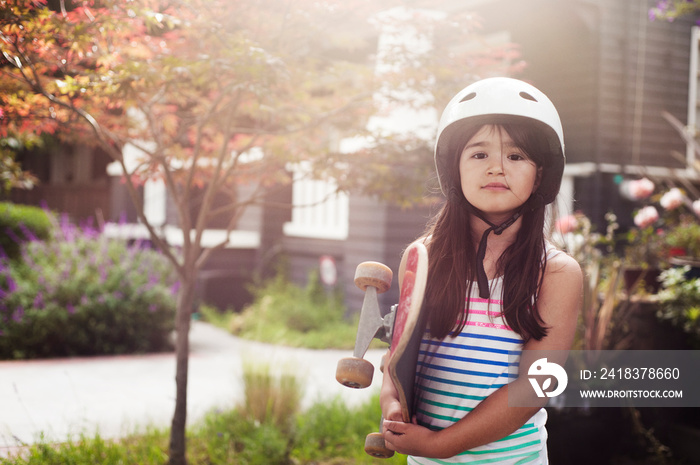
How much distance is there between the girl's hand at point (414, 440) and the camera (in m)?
1.51

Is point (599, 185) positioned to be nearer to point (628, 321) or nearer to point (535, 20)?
point (535, 20)

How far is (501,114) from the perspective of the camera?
1644mm

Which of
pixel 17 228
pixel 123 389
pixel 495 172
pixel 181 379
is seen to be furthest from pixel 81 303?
pixel 495 172

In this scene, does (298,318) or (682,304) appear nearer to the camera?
(682,304)

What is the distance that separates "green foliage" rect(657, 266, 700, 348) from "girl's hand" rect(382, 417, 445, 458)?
2866mm

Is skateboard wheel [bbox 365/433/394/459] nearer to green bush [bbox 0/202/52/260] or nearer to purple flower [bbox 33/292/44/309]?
purple flower [bbox 33/292/44/309]

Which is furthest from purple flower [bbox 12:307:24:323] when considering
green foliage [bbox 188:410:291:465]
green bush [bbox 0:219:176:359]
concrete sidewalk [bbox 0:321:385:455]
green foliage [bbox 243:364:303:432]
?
green foliage [bbox 243:364:303:432]

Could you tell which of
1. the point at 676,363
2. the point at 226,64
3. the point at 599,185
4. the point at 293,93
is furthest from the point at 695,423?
the point at 599,185

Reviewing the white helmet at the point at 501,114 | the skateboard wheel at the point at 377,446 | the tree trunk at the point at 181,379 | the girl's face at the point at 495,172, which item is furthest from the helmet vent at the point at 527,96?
the tree trunk at the point at 181,379

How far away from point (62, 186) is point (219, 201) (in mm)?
7238

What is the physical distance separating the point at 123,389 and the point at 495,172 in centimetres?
415

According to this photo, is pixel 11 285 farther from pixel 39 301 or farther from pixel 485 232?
pixel 485 232

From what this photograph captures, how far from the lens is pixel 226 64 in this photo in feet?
8.85

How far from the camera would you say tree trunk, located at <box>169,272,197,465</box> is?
3213 millimetres
